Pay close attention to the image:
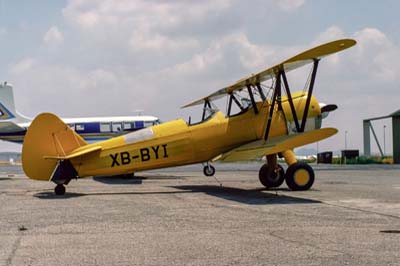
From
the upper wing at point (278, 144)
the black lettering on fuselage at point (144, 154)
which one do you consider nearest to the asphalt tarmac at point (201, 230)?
the upper wing at point (278, 144)

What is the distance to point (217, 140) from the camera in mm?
16500

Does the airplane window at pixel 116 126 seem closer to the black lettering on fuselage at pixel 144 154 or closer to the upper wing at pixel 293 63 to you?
the upper wing at pixel 293 63

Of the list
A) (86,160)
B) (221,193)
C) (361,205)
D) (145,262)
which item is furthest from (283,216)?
(86,160)

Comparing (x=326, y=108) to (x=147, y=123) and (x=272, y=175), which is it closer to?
(x=272, y=175)

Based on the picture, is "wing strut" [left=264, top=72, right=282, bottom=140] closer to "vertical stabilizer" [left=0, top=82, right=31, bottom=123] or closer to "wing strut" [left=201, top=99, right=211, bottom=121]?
"wing strut" [left=201, top=99, right=211, bottom=121]

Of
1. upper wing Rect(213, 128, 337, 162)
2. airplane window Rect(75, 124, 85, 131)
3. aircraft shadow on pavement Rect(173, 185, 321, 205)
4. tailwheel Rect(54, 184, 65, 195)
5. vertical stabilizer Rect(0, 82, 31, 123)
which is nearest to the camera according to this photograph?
aircraft shadow on pavement Rect(173, 185, 321, 205)

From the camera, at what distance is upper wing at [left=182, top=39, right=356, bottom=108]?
13242 mm

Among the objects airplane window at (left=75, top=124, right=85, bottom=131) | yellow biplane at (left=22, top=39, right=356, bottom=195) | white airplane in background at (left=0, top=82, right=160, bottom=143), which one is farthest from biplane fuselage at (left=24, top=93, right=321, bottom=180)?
airplane window at (left=75, top=124, right=85, bottom=131)

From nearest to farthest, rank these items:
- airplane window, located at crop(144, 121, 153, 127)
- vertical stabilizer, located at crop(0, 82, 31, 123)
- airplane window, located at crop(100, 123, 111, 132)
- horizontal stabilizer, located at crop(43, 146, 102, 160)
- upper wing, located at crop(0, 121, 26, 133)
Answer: horizontal stabilizer, located at crop(43, 146, 102, 160)
airplane window, located at crop(144, 121, 153, 127)
airplane window, located at crop(100, 123, 111, 132)
upper wing, located at crop(0, 121, 26, 133)
vertical stabilizer, located at crop(0, 82, 31, 123)

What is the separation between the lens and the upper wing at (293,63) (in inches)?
521

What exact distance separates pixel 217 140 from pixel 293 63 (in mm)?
3055

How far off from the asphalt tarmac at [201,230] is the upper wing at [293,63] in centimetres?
339

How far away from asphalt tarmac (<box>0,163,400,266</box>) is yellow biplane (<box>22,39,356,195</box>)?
42.2 inches

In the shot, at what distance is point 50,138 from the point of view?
48.8 feet
